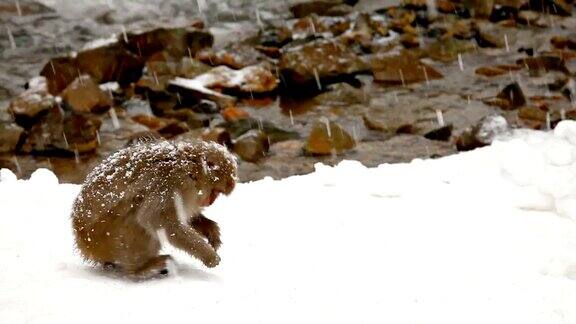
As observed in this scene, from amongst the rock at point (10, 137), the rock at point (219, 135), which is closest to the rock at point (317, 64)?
the rock at point (219, 135)

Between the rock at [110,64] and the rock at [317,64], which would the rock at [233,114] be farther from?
the rock at [110,64]

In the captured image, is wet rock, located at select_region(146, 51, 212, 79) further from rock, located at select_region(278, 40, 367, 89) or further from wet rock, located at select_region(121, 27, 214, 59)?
rock, located at select_region(278, 40, 367, 89)

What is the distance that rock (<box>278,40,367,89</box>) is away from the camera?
10670 mm

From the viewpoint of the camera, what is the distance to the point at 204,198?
3.05 metres

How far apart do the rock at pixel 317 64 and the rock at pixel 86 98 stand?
9.78 ft

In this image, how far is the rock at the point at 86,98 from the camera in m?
10.1

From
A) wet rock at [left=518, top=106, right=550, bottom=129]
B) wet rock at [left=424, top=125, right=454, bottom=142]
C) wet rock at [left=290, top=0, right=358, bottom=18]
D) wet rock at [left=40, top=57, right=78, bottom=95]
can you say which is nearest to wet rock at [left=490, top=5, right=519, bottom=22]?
wet rock at [left=290, top=0, right=358, bottom=18]

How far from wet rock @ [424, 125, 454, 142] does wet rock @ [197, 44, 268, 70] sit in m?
4.39

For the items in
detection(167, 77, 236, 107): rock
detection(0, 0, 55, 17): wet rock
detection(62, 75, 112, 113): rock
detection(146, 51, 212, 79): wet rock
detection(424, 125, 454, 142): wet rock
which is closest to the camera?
detection(424, 125, 454, 142): wet rock

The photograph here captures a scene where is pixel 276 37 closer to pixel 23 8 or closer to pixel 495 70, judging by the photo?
pixel 495 70

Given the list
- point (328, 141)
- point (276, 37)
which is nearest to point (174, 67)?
point (276, 37)

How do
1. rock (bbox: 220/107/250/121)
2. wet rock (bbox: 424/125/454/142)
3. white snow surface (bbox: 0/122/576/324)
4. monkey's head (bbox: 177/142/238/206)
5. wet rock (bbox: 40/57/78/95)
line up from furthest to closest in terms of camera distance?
wet rock (bbox: 40/57/78/95) < rock (bbox: 220/107/250/121) < wet rock (bbox: 424/125/454/142) < monkey's head (bbox: 177/142/238/206) < white snow surface (bbox: 0/122/576/324)

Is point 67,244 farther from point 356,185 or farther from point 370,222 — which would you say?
point 356,185

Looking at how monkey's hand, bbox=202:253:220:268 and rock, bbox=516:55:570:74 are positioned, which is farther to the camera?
rock, bbox=516:55:570:74
